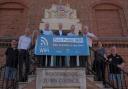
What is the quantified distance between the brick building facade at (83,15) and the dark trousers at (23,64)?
13.7 ft

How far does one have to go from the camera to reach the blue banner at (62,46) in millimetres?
10586

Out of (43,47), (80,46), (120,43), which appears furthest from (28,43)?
(120,43)

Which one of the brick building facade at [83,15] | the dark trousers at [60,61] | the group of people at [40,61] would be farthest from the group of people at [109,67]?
the brick building facade at [83,15]

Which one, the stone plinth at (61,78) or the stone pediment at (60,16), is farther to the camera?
the stone pediment at (60,16)

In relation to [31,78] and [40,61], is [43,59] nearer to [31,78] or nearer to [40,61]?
[40,61]

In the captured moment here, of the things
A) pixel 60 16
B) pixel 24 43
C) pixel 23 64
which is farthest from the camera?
pixel 60 16

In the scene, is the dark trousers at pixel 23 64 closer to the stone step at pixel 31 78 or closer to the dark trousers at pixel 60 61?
the stone step at pixel 31 78

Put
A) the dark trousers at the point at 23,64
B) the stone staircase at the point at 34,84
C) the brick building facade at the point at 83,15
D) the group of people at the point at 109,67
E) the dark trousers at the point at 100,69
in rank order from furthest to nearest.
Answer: the brick building facade at the point at 83,15
the dark trousers at the point at 100,69
the group of people at the point at 109,67
the dark trousers at the point at 23,64
the stone staircase at the point at 34,84

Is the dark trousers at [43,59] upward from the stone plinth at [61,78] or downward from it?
upward

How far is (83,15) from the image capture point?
52.3 ft

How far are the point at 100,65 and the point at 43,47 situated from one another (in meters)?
2.04

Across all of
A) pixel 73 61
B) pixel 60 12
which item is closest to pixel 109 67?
pixel 73 61

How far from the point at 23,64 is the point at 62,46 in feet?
4.83

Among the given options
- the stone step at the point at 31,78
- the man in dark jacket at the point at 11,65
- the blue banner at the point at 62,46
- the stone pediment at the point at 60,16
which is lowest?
the stone step at the point at 31,78
